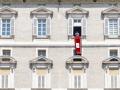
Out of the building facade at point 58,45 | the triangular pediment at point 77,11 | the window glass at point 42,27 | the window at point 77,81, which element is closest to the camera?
the window at point 77,81

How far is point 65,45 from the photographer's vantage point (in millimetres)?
100750

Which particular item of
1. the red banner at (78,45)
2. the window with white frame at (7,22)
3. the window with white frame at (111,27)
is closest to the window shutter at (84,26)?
the red banner at (78,45)

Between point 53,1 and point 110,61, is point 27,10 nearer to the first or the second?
point 53,1

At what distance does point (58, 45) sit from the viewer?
3969 inches

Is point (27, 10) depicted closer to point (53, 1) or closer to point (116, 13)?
point (53, 1)

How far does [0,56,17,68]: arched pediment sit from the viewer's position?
328ft

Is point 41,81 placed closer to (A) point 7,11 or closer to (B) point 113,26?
(A) point 7,11

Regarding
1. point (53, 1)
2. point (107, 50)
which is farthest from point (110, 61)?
point (53, 1)

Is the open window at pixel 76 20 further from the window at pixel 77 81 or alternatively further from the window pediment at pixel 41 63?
the window at pixel 77 81

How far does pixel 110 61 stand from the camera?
99938mm

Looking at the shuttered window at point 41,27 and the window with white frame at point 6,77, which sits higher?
the shuttered window at point 41,27

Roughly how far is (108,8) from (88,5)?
6.71 feet

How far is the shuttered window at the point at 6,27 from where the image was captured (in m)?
101

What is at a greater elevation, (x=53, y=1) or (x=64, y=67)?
(x=53, y=1)
